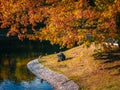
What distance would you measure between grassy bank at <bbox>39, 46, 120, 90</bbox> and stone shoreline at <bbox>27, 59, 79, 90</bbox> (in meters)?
0.91

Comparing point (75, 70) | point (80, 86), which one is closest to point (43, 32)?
point (80, 86)

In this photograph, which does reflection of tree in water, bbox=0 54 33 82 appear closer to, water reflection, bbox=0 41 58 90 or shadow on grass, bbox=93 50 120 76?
water reflection, bbox=0 41 58 90

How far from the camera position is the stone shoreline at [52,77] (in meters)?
44.1

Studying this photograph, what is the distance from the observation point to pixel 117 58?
156 ft

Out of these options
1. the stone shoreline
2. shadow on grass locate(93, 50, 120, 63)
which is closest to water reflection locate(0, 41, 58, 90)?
the stone shoreline

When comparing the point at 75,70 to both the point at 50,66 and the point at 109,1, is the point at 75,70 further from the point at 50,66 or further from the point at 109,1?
the point at 109,1

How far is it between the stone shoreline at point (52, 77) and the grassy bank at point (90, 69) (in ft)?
2.97

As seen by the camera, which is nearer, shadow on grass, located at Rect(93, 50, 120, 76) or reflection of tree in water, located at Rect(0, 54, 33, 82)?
shadow on grass, located at Rect(93, 50, 120, 76)

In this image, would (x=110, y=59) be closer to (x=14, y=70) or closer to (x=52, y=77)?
(x=52, y=77)

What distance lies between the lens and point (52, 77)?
5159 centimetres

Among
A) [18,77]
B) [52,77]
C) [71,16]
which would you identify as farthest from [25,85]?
[71,16]

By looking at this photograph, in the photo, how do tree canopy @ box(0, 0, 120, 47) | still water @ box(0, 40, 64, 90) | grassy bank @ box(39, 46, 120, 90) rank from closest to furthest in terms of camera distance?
tree canopy @ box(0, 0, 120, 47) → grassy bank @ box(39, 46, 120, 90) → still water @ box(0, 40, 64, 90)

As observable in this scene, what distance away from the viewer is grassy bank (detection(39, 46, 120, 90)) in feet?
133

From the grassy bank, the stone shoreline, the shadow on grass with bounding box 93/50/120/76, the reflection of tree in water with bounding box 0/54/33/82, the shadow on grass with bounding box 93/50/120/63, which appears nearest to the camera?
the grassy bank
